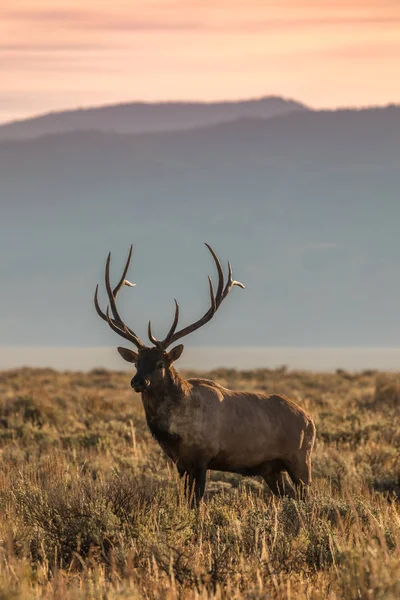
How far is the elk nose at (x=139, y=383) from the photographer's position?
10710 mm

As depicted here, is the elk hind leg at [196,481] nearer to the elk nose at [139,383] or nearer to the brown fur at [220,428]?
the brown fur at [220,428]

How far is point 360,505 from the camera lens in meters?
10.2

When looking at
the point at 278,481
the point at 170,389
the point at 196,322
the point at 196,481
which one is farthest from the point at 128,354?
the point at 278,481

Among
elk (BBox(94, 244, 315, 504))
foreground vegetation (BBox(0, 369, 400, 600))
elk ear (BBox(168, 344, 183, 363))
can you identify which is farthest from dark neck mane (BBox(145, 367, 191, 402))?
foreground vegetation (BBox(0, 369, 400, 600))

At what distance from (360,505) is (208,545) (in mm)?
2251

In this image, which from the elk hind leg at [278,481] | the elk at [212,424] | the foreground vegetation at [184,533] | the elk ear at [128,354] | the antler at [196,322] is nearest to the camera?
the foreground vegetation at [184,533]

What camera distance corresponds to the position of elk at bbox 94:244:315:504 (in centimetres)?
1098

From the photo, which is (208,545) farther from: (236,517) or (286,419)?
(286,419)

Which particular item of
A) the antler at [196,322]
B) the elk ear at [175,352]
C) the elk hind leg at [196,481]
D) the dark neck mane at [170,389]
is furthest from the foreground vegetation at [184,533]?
the antler at [196,322]

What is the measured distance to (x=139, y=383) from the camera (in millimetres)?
10727

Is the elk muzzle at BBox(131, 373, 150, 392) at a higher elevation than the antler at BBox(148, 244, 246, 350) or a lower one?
lower

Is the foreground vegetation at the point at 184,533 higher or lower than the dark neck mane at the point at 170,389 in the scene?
lower

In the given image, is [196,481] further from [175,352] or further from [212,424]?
[175,352]

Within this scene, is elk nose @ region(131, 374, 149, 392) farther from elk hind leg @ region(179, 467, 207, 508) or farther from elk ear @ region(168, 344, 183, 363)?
elk hind leg @ region(179, 467, 207, 508)
